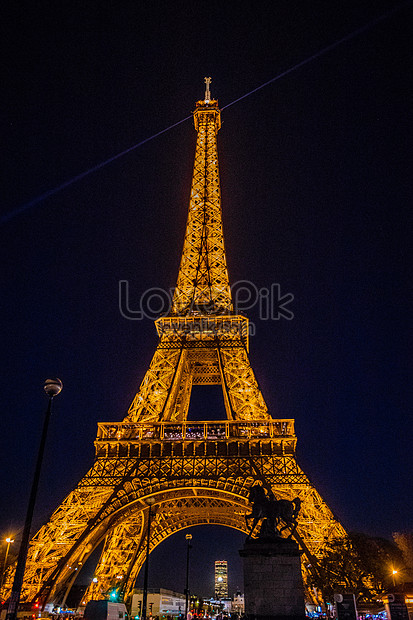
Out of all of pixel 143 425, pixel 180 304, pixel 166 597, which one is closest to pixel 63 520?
pixel 143 425

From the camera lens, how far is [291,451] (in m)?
34.4

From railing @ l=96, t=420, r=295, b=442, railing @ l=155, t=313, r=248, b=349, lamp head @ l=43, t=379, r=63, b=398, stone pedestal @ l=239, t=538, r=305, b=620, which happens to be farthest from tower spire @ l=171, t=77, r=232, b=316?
lamp head @ l=43, t=379, r=63, b=398

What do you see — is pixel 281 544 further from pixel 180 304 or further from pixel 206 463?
pixel 180 304

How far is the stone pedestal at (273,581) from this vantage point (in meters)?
17.0

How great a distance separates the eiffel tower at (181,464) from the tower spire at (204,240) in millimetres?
176

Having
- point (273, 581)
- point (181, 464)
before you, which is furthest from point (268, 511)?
point (181, 464)

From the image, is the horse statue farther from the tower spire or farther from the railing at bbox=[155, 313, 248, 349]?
the tower spire

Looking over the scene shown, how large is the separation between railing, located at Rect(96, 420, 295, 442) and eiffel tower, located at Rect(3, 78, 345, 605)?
79 millimetres

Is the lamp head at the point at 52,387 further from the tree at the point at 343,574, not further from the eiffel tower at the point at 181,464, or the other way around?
the tree at the point at 343,574

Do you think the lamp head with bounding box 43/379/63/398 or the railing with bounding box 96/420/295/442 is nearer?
the lamp head with bounding box 43/379/63/398

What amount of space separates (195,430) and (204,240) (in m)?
25.6

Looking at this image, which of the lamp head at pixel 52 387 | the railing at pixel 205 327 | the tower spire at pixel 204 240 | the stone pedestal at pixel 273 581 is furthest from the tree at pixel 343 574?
the tower spire at pixel 204 240

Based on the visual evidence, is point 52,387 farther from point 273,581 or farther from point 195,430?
point 195,430

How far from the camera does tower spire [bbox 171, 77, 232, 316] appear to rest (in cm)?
4906
